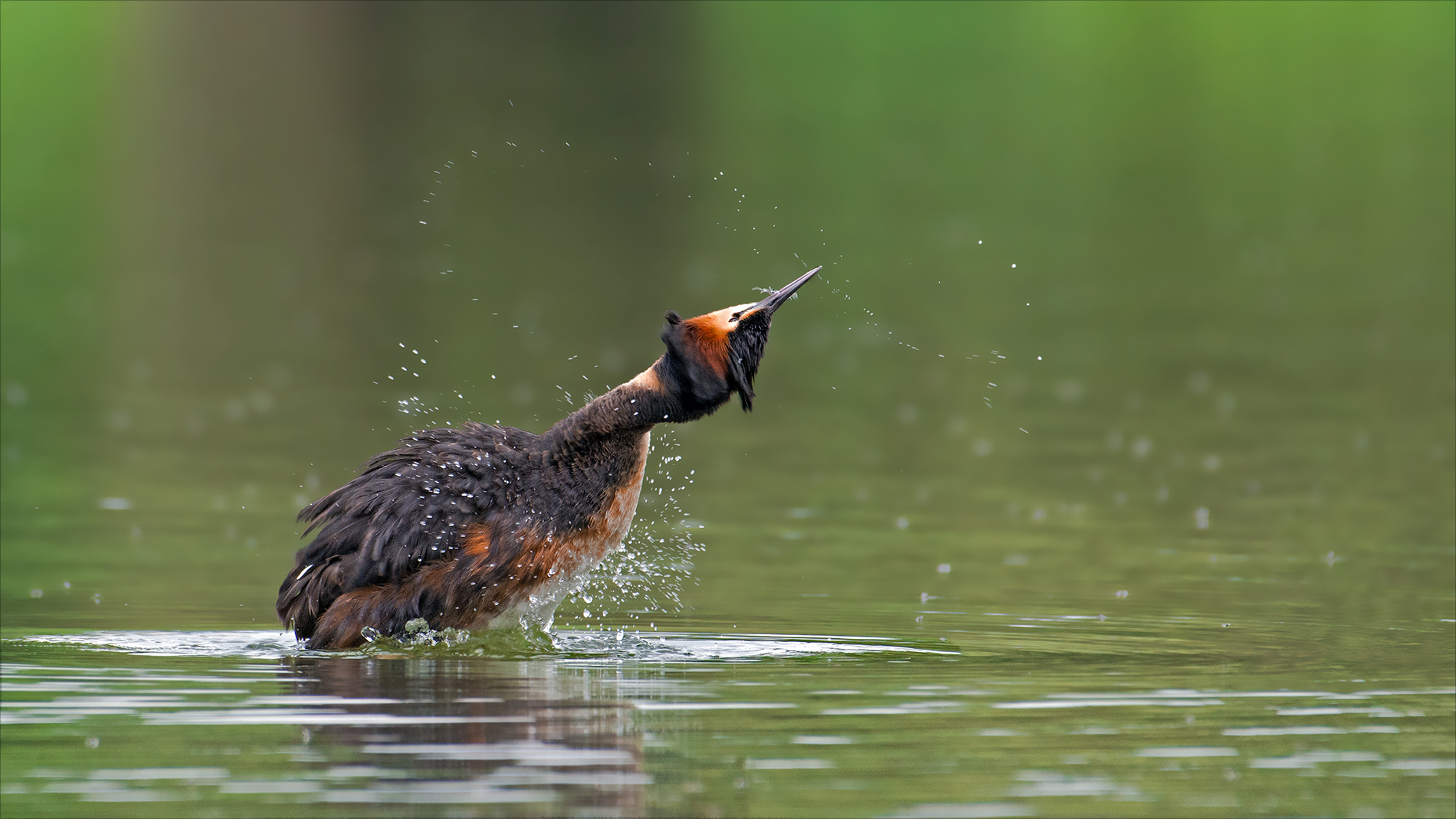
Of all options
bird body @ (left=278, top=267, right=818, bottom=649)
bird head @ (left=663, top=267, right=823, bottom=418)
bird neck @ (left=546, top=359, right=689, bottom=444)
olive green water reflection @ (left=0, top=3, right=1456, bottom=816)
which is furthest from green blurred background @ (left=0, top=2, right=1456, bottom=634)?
bird head @ (left=663, top=267, right=823, bottom=418)

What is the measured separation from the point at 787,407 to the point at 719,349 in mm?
11256

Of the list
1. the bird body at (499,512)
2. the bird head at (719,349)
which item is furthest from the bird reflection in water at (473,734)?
the bird head at (719,349)

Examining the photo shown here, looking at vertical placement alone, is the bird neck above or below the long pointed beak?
below

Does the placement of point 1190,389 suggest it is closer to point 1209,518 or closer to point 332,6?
point 1209,518

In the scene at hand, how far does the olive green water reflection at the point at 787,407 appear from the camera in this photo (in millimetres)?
Answer: 9727

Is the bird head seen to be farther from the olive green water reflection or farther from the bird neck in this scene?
the olive green water reflection

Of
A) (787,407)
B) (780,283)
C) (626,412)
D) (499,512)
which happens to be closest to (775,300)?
(626,412)

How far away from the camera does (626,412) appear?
12555 millimetres

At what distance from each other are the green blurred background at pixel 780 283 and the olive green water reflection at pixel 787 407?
0.40ft

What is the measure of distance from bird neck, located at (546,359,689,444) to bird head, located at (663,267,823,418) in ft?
0.48

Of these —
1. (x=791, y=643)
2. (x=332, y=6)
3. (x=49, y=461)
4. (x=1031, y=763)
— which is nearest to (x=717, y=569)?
(x=791, y=643)

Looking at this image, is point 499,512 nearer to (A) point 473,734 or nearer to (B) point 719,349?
(B) point 719,349

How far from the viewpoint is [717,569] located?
50.1 ft

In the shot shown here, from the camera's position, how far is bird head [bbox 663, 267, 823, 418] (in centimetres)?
1230
